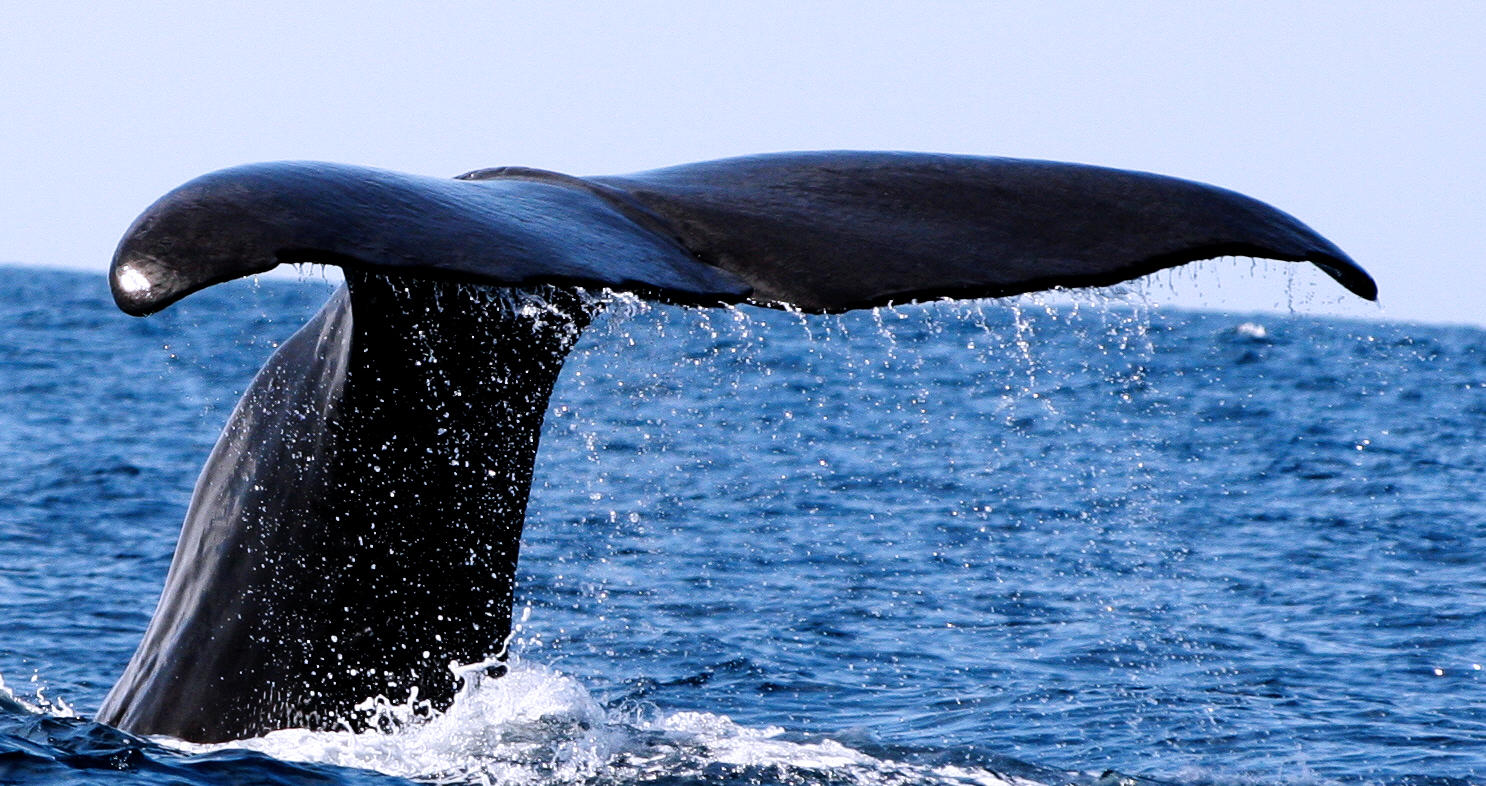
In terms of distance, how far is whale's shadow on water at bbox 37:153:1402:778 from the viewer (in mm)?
2438

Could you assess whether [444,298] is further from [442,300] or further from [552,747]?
[552,747]

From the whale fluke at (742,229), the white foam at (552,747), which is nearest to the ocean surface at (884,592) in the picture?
the white foam at (552,747)

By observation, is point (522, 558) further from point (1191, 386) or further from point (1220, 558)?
point (1191, 386)

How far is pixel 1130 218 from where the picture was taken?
2770mm

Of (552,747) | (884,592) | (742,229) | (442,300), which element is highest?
(742,229)

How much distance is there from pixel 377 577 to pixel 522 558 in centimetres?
706

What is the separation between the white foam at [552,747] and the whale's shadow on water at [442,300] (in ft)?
0.53

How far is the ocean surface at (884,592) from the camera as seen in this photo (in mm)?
4773

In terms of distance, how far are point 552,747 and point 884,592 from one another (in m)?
5.20

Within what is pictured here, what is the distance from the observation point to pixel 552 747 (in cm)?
466

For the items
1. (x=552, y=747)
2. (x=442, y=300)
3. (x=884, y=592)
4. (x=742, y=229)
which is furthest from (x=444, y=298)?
(x=884, y=592)

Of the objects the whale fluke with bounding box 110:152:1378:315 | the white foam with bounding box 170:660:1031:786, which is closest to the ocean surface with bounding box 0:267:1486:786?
the white foam with bounding box 170:660:1031:786

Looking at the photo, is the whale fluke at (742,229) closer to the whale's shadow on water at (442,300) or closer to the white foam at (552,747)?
the whale's shadow on water at (442,300)

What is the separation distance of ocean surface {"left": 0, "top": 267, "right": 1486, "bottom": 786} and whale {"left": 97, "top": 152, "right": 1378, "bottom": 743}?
0.14 metres
